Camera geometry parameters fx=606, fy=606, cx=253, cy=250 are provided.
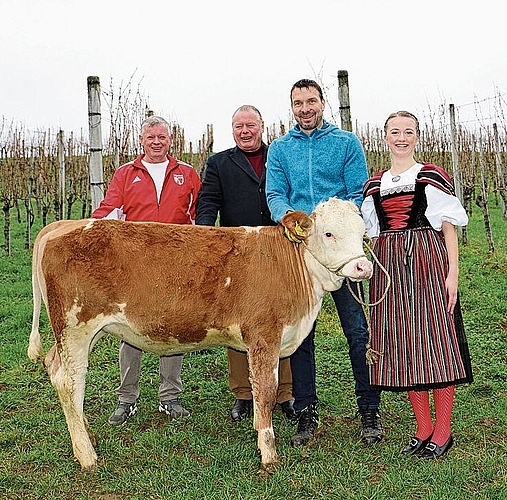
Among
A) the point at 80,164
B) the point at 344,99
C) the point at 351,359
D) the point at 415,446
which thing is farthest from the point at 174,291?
the point at 80,164

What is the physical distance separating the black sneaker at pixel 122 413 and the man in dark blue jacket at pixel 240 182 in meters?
0.87

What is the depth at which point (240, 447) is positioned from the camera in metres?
4.48

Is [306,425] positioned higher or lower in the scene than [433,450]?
higher

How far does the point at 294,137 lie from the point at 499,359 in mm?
3432

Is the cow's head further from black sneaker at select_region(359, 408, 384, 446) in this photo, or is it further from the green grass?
the green grass

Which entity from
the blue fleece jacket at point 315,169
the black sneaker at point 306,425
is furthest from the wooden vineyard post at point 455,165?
the black sneaker at point 306,425

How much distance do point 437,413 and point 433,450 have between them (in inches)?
10.0

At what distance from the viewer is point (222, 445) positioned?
455 cm

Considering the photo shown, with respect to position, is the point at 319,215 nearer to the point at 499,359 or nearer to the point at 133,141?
the point at 499,359

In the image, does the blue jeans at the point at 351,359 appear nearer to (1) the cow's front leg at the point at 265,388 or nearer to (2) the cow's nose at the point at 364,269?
(1) the cow's front leg at the point at 265,388

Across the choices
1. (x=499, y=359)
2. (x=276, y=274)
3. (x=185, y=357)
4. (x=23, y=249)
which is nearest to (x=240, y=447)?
(x=276, y=274)

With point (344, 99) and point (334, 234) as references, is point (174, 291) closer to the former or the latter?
point (334, 234)

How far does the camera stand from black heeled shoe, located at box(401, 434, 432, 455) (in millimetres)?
4207

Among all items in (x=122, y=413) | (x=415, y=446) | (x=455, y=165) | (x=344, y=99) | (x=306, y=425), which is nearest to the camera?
(x=415, y=446)
